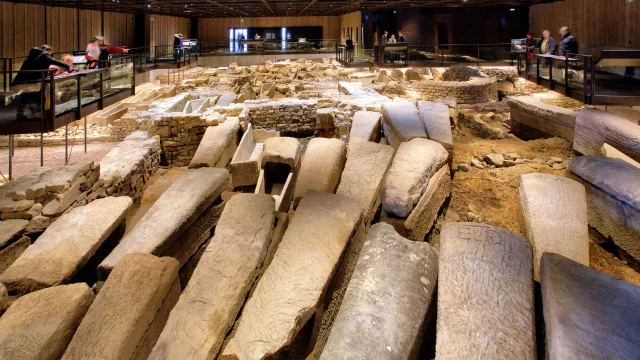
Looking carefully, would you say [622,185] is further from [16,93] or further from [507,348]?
[16,93]

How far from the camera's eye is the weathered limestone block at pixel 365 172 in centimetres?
423

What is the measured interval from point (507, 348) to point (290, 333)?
4.11 ft

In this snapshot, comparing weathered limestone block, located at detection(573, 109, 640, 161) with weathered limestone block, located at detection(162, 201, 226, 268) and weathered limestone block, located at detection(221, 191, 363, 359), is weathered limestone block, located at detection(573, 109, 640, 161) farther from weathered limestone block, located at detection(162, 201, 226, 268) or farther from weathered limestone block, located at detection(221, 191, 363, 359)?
weathered limestone block, located at detection(162, 201, 226, 268)

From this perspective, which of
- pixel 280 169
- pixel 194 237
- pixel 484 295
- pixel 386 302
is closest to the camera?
pixel 484 295

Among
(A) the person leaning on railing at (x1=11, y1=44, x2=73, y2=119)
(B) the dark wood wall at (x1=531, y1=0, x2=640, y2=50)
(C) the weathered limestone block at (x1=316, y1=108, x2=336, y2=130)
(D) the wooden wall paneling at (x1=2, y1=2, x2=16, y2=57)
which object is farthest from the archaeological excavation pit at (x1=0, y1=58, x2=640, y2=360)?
(B) the dark wood wall at (x1=531, y1=0, x2=640, y2=50)

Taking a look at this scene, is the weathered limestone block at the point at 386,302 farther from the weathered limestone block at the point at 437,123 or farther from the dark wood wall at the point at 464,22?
the dark wood wall at the point at 464,22

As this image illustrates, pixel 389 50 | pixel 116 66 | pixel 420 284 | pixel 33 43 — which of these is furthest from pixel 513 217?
pixel 33 43

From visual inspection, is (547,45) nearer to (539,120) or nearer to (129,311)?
(539,120)

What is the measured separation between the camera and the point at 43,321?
113 inches

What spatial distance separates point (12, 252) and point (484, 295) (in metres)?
4.11

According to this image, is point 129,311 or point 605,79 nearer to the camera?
point 129,311

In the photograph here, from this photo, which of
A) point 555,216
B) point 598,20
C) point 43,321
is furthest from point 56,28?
point 598,20

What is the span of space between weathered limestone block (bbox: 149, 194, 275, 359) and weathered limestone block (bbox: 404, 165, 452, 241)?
4.23 feet

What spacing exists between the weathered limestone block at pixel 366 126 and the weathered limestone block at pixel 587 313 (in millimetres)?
3643
